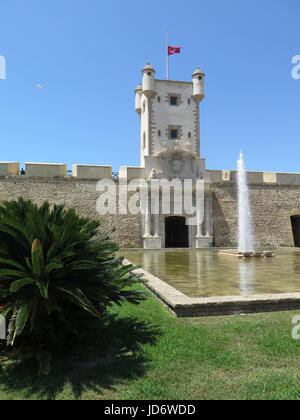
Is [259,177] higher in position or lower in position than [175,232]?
higher

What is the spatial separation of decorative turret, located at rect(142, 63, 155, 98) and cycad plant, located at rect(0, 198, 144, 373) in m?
20.1

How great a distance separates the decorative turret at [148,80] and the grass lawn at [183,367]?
66.2 ft

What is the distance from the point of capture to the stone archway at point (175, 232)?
2350cm

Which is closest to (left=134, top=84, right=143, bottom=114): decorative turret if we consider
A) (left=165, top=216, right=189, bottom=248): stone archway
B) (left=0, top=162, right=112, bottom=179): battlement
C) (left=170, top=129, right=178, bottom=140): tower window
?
(left=170, top=129, right=178, bottom=140): tower window

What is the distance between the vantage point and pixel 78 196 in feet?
66.0

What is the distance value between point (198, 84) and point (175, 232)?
1192 centimetres

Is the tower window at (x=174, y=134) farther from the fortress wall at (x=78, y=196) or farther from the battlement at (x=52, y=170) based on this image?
the fortress wall at (x=78, y=196)

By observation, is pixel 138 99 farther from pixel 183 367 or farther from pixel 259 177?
pixel 183 367

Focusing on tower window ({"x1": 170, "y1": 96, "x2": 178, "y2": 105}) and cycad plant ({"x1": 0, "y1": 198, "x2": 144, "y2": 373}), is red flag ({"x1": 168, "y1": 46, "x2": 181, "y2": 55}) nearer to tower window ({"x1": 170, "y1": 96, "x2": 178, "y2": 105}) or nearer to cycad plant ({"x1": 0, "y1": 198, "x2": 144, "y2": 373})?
tower window ({"x1": 170, "y1": 96, "x2": 178, "y2": 105})

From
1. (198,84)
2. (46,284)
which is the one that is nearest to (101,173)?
(198,84)

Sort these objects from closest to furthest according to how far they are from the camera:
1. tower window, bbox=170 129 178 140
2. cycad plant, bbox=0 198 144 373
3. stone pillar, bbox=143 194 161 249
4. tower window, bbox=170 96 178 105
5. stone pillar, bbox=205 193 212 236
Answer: cycad plant, bbox=0 198 144 373
stone pillar, bbox=143 194 161 249
stone pillar, bbox=205 193 212 236
tower window, bbox=170 129 178 140
tower window, bbox=170 96 178 105

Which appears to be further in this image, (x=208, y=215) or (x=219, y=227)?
(x=219, y=227)

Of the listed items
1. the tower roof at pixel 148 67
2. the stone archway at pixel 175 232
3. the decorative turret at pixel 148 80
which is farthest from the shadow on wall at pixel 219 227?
the tower roof at pixel 148 67

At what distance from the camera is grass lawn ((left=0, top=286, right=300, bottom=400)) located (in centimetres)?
226
